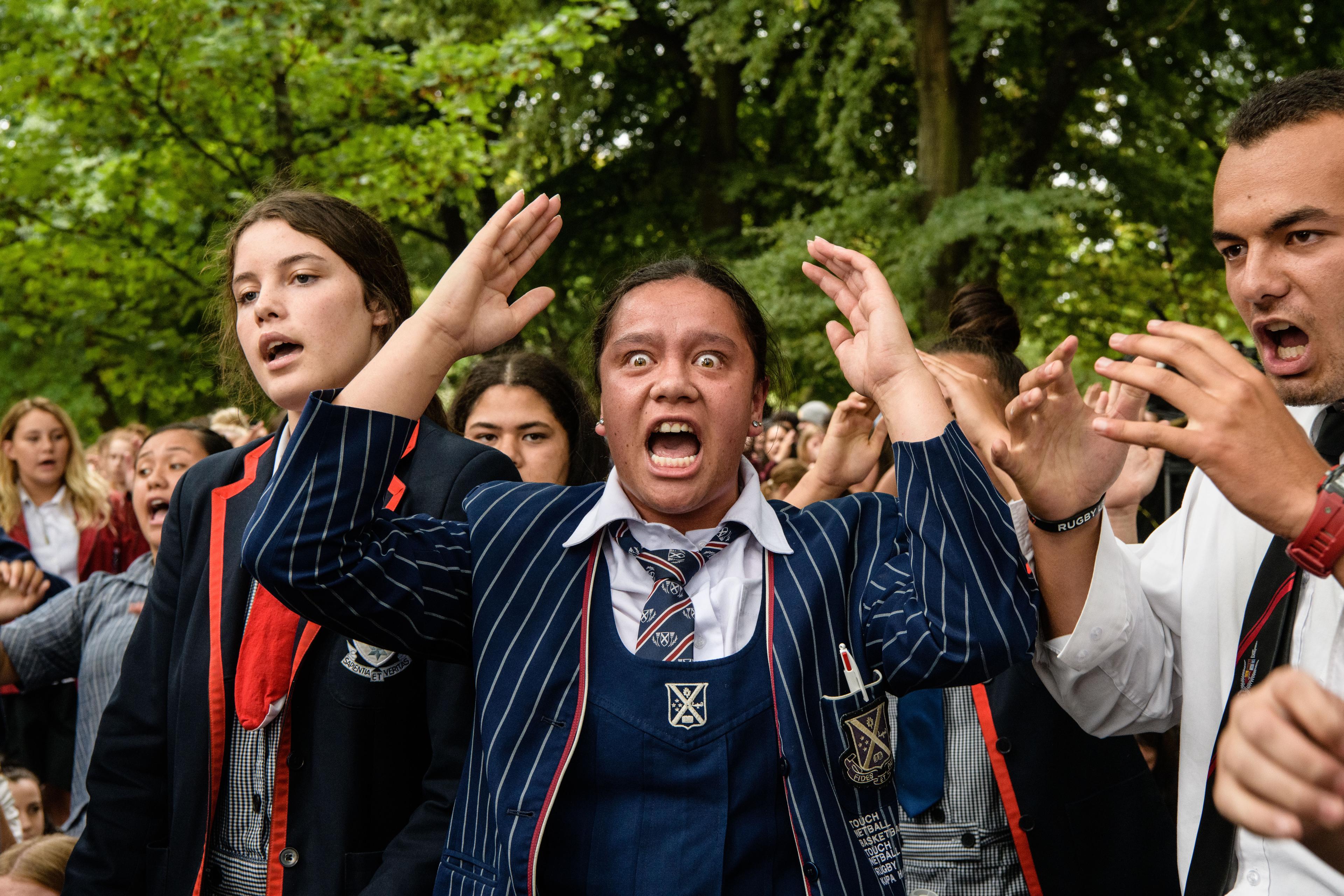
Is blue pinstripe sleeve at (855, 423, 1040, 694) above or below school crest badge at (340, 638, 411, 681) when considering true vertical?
above

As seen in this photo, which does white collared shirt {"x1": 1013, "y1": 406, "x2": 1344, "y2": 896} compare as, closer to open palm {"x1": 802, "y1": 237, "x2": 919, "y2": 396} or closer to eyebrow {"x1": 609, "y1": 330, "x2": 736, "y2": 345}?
open palm {"x1": 802, "y1": 237, "x2": 919, "y2": 396}

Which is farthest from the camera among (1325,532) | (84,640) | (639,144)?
(639,144)

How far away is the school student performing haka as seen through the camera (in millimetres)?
1818

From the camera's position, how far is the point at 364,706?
2213mm

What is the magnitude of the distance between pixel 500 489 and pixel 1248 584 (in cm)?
137

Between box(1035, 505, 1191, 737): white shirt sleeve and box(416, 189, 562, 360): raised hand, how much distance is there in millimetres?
1119

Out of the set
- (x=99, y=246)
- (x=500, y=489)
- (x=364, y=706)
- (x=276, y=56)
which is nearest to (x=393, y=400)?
(x=500, y=489)

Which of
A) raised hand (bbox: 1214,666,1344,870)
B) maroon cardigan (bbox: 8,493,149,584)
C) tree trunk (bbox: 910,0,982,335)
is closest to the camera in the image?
raised hand (bbox: 1214,666,1344,870)

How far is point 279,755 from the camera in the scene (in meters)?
2.23

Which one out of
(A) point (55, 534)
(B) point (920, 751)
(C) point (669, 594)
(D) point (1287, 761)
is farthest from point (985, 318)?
(A) point (55, 534)

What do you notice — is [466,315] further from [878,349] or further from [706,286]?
[878,349]

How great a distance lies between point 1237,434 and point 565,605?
107cm

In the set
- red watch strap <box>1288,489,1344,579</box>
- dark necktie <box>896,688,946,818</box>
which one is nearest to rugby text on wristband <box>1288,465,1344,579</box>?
red watch strap <box>1288,489,1344,579</box>

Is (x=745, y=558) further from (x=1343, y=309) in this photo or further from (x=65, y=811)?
(x=65, y=811)
